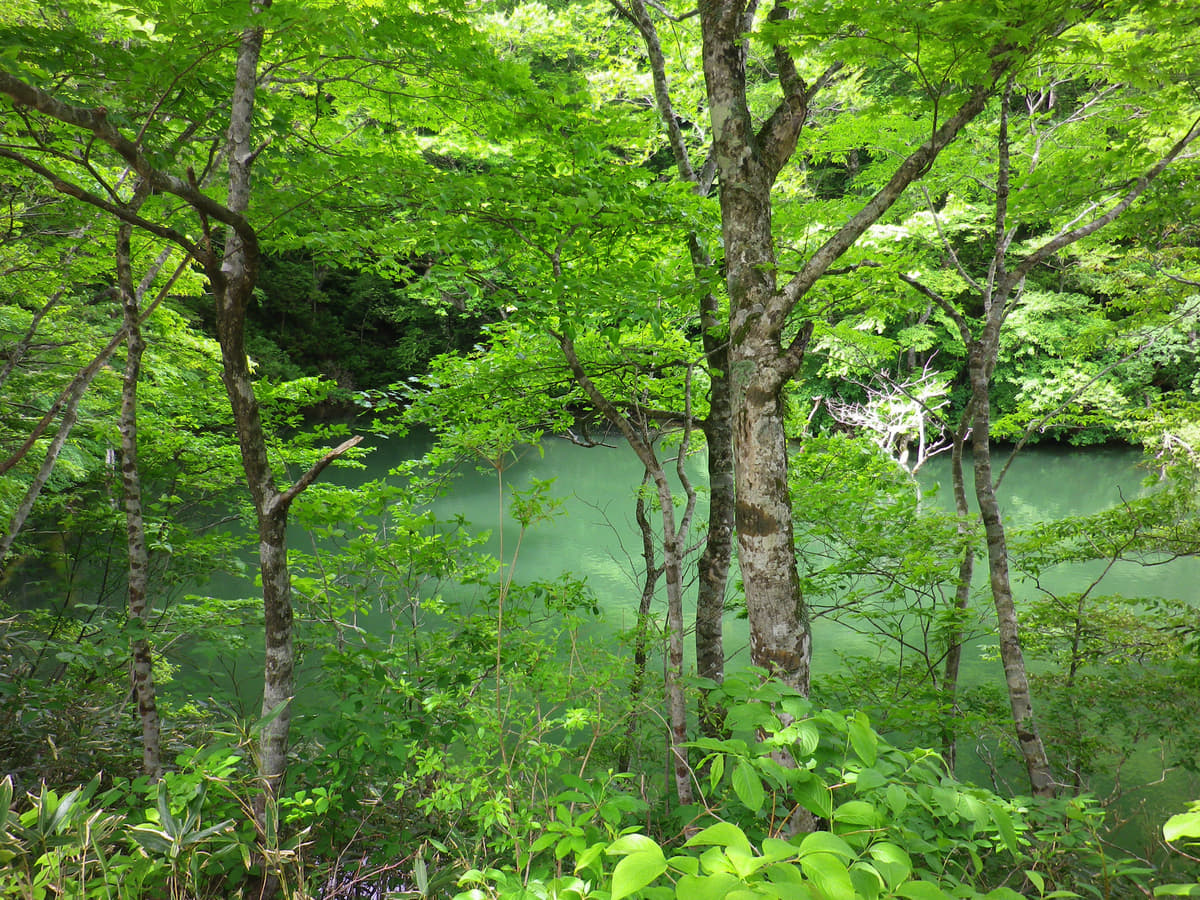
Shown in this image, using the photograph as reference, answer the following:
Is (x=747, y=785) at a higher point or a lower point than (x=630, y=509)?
higher

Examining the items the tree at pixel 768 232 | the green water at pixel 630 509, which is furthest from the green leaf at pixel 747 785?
the green water at pixel 630 509

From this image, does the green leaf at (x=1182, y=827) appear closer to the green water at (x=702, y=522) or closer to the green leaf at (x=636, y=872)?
the green leaf at (x=636, y=872)

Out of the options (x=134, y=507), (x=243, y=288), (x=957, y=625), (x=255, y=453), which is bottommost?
(x=957, y=625)

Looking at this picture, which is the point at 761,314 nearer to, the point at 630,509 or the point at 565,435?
the point at 565,435

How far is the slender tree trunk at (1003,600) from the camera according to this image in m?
3.18

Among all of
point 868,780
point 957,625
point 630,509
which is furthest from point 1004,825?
point 630,509

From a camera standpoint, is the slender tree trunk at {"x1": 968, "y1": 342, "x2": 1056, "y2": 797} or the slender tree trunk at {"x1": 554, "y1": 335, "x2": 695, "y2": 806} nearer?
the slender tree trunk at {"x1": 554, "y1": 335, "x2": 695, "y2": 806}

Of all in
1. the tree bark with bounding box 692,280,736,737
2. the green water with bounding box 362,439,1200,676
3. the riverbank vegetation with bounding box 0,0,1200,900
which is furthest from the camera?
the green water with bounding box 362,439,1200,676

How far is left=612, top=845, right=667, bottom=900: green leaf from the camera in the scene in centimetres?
76

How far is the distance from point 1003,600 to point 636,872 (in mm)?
3330

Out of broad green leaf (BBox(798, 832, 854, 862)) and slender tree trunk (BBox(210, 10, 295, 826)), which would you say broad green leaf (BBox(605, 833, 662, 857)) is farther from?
slender tree trunk (BBox(210, 10, 295, 826))

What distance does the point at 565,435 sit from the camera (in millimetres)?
4430

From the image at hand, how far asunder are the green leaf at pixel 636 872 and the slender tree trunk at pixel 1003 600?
3.11m

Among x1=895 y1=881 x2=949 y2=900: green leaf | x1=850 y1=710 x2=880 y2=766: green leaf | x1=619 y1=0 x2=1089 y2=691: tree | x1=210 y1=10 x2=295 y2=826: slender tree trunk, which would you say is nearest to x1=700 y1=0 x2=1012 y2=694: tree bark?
x1=619 y1=0 x2=1089 y2=691: tree
